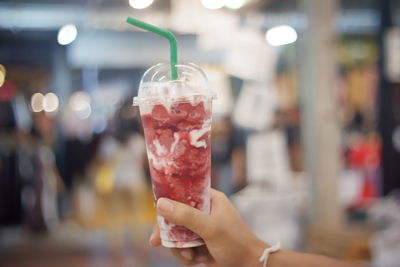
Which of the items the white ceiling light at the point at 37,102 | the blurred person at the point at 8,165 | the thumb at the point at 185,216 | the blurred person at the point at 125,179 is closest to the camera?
the thumb at the point at 185,216

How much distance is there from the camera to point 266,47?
17.4ft

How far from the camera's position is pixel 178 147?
4.92 ft

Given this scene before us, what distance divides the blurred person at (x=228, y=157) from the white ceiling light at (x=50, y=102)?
272cm

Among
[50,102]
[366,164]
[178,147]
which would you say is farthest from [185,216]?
[50,102]

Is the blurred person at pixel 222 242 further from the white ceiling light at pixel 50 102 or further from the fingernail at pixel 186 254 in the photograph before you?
the white ceiling light at pixel 50 102

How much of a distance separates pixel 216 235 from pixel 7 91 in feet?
22.4

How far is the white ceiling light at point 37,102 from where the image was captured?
7821mm

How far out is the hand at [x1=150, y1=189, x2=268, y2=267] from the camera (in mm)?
1457

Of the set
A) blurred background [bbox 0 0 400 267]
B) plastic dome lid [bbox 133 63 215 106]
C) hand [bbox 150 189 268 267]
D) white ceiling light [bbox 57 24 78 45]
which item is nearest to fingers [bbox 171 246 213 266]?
hand [bbox 150 189 268 267]

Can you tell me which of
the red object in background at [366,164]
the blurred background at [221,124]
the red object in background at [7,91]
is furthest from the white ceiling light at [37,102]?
the red object in background at [366,164]

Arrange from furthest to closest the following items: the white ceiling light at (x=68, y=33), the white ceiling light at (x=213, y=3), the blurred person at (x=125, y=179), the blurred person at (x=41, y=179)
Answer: the blurred person at (x=41, y=179) < the blurred person at (x=125, y=179) < the white ceiling light at (x=68, y=33) < the white ceiling light at (x=213, y=3)

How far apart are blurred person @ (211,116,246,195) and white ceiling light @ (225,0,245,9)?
1093mm

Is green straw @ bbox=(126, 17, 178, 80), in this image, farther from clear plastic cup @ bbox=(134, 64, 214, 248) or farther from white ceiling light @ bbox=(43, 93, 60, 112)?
white ceiling light @ bbox=(43, 93, 60, 112)

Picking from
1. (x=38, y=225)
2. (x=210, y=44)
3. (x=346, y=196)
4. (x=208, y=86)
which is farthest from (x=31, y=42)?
(x=208, y=86)
